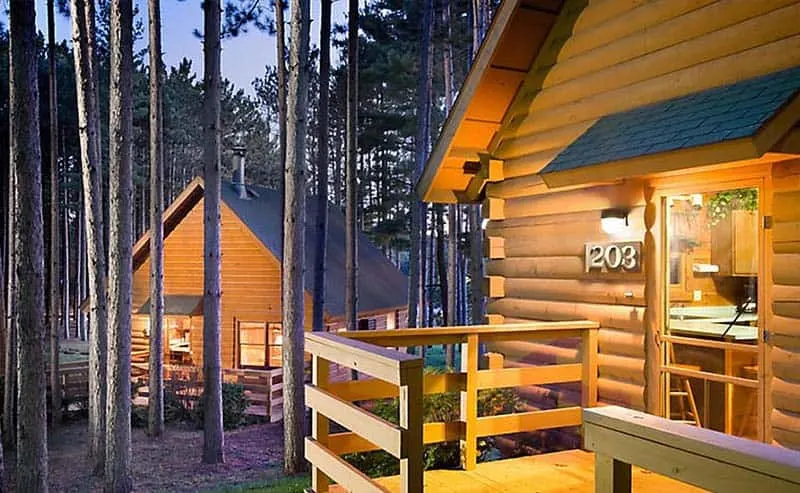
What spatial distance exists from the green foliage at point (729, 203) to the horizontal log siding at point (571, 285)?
0.59 m

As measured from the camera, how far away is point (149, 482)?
10.4m

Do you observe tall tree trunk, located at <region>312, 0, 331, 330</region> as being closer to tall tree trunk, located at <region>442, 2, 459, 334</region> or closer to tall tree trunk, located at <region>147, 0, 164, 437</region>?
tall tree trunk, located at <region>147, 0, 164, 437</region>

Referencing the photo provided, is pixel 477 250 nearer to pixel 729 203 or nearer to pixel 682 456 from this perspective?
pixel 729 203

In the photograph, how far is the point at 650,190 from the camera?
5094 mm


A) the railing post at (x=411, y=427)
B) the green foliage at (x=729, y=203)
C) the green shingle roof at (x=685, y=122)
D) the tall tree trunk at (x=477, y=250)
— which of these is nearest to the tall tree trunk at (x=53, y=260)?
the tall tree trunk at (x=477, y=250)

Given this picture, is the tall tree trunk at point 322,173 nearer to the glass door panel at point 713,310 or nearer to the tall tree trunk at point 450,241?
the tall tree trunk at point 450,241

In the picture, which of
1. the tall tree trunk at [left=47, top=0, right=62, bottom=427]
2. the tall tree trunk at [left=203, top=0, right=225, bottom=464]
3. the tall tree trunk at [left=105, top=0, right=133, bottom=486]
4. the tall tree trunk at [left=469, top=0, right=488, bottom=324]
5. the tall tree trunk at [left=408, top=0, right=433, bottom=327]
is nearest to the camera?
the tall tree trunk at [left=105, top=0, right=133, bottom=486]

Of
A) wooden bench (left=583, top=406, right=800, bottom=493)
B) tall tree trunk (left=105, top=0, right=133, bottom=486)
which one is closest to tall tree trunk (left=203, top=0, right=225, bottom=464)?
tall tree trunk (left=105, top=0, right=133, bottom=486)

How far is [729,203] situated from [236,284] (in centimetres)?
1296

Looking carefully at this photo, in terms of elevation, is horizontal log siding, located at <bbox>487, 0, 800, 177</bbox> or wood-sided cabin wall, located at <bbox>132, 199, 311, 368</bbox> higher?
horizontal log siding, located at <bbox>487, 0, 800, 177</bbox>

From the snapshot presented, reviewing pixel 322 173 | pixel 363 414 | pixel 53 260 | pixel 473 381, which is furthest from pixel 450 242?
pixel 363 414

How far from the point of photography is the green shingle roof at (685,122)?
3.76 metres

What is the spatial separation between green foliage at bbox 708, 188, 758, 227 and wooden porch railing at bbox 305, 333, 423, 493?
2.51 meters

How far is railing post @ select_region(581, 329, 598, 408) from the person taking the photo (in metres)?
5.32
